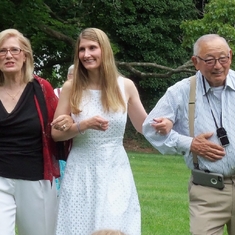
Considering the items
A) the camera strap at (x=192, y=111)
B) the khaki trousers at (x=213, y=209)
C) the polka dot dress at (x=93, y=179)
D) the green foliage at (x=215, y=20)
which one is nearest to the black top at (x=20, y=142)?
the polka dot dress at (x=93, y=179)

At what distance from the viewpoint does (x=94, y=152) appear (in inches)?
217

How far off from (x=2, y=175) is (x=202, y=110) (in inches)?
64.4

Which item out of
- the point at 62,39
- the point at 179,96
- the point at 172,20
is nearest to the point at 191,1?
the point at 172,20

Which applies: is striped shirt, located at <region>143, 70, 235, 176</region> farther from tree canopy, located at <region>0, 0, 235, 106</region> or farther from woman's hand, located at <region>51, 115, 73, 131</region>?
tree canopy, located at <region>0, 0, 235, 106</region>

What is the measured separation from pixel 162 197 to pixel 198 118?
23.4ft

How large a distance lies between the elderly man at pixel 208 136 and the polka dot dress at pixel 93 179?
345 millimetres

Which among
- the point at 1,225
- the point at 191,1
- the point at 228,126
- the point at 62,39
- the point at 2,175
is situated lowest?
the point at 1,225

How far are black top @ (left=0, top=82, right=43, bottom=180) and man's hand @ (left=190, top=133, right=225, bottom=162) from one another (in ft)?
4.00

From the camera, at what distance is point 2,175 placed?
211 inches

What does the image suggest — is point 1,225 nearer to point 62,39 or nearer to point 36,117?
point 36,117

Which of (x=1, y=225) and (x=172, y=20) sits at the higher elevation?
(x=172, y=20)

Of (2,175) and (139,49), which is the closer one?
(2,175)

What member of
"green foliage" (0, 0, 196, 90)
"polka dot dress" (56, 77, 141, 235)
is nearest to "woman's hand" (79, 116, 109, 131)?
"polka dot dress" (56, 77, 141, 235)

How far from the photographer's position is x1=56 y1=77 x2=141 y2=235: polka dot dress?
5.46 m
